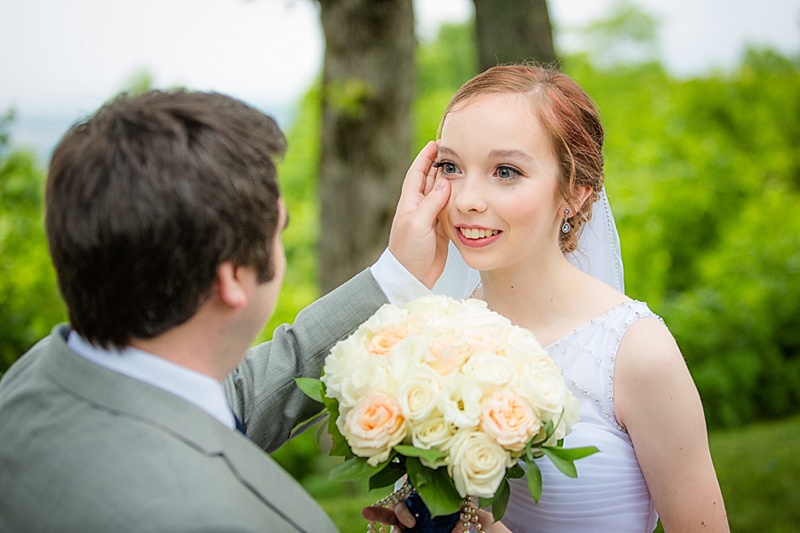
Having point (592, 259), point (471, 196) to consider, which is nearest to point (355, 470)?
point (471, 196)

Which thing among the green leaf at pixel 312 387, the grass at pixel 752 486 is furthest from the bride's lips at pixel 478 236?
the grass at pixel 752 486

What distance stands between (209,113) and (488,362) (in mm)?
940

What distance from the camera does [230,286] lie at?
1899 millimetres

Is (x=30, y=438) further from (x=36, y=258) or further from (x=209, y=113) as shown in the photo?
(x=36, y=258)

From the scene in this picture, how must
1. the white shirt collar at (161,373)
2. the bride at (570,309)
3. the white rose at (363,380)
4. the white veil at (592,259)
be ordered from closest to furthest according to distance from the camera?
the white shirt collar at (161,373)
the white rose at (363,380)
the bride at (570,309)
the white veil at (592,259)

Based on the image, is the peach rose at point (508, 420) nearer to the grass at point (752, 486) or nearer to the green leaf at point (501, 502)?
the green leaf at point (501, 502)

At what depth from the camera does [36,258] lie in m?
7.45

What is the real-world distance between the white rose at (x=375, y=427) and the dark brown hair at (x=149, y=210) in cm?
48

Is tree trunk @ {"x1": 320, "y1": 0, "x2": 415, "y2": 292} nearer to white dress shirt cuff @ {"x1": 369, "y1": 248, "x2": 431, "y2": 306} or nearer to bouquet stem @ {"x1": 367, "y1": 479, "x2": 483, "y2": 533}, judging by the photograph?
white dress shirt cuff @ {"x1": 369, "y1": 248, "x2": 431, "y2": 306}

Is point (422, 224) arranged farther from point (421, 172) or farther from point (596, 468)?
point (596, 468)

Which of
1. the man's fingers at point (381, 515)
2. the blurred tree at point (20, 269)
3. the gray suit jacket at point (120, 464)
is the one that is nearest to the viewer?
the gray suit jacket at point (120, 464)

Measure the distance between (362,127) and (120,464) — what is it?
6.29 m

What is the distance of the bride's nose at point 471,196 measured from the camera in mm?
2746

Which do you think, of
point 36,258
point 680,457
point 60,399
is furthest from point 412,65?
point 60,399
